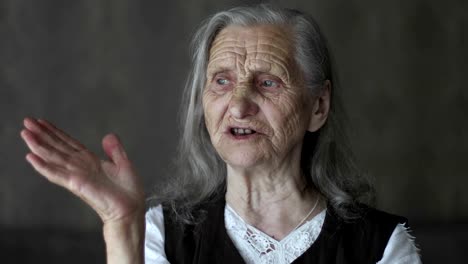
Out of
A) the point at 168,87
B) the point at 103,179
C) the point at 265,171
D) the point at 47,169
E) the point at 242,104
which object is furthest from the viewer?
the point at 168,87

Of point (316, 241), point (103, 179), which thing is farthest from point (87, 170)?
point (316, 241)

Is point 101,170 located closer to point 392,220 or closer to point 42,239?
point 392,220

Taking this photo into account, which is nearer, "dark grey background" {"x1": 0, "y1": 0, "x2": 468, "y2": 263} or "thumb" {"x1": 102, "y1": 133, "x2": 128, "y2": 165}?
"thumb" {"x1": 102, "y1": 133, "x2": 128, "y2": 165}

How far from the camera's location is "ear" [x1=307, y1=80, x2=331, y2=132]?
2156 millimetres

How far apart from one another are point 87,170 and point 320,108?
912 millimetres

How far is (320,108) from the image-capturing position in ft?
7.15

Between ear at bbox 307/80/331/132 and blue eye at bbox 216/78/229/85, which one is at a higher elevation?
blue eye at bbox 216/78/229/85

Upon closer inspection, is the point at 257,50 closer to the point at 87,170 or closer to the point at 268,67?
the point at 268,67

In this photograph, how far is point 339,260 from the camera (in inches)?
78.1

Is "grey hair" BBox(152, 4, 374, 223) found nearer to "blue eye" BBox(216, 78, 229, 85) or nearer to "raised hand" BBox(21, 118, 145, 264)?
"blue eye" BBox(216, 78, 229, 85)

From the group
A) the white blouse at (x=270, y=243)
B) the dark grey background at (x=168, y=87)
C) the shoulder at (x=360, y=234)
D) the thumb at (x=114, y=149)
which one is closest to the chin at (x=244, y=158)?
the white blouse at (x=270, y=243)

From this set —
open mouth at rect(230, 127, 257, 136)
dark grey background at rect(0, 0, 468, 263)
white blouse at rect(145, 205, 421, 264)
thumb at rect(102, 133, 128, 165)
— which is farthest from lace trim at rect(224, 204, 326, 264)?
dark grey background at rect(0, 0, 468, 263)

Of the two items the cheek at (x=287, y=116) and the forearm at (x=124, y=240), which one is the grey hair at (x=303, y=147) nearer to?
the cheek at (x=287, y=116)

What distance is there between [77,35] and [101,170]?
2.01m
